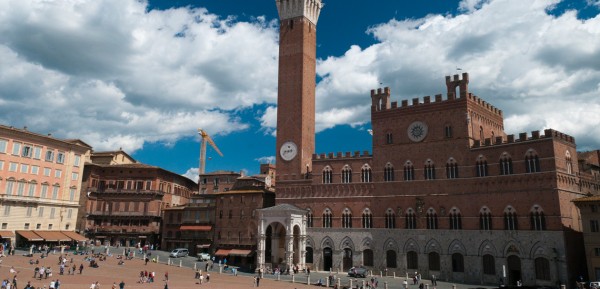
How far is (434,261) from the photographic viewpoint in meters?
51.0

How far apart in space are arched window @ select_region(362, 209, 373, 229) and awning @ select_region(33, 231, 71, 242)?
132ft

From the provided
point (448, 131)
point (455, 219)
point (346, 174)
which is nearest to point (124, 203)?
point (346, 174)

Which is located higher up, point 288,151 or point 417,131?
point 417,131

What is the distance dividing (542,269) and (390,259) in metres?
16.1

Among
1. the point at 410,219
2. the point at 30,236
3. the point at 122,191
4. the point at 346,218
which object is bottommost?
the point at 30,236

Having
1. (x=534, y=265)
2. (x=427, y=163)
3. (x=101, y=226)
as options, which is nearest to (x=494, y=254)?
(x=534, y=265)

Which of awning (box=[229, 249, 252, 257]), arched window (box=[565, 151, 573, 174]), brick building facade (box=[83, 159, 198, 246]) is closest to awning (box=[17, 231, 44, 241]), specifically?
brick building facade (box=[83, 159, 198, 246])

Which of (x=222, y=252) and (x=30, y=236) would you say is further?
(x=222, y=252)

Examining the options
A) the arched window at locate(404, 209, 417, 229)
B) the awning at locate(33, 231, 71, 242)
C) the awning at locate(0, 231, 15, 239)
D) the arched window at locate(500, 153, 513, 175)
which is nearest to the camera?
the arched window at locate(500, 153, 513, 175)

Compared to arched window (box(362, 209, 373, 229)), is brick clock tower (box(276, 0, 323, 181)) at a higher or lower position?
higher

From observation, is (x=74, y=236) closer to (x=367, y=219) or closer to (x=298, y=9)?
(x=367, y=219)

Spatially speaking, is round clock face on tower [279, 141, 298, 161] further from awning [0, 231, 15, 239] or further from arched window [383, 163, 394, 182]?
awning [0, 231, 15, 239]

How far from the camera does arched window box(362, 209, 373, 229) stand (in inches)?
2205

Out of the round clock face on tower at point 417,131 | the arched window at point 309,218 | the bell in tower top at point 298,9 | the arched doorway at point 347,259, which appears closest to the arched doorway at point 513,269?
the round clock face on tower at point 417,131
